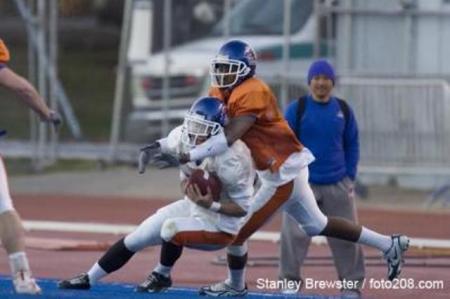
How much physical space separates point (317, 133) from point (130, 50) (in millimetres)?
9640

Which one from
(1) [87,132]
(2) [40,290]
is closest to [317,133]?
(2) [40,290]

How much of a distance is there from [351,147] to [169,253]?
2.12 m

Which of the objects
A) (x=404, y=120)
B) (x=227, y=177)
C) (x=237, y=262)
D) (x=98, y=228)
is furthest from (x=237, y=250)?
(x=404, y=120)

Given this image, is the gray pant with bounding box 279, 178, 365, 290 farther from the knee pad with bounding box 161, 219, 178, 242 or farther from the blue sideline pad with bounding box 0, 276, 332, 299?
the knee pad with bounding box 161, 219, 178, 242

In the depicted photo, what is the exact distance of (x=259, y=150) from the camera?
10.6 m

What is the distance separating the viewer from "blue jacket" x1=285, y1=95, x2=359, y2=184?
11.7m

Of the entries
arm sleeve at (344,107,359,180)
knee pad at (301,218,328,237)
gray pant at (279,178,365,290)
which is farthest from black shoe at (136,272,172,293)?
arm sleeve at (344,107,359,180)

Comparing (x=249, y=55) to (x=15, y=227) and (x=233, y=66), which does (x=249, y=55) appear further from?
(x=15, y=227)

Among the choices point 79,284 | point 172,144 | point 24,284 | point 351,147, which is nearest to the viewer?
point 24,284

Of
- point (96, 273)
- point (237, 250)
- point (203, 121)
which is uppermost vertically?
point (203, 121)

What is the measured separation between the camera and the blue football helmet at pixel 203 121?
33.4 feet

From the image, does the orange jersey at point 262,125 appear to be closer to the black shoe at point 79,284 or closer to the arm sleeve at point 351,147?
the arm sleeve at point 351,147

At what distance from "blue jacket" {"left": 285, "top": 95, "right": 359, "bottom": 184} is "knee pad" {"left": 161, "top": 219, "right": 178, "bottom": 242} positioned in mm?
1836

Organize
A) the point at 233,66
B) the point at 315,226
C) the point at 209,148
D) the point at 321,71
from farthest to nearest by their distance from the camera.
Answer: the point at 321,71
the point at 315,226
the point at 233,66
the point at 209,148
